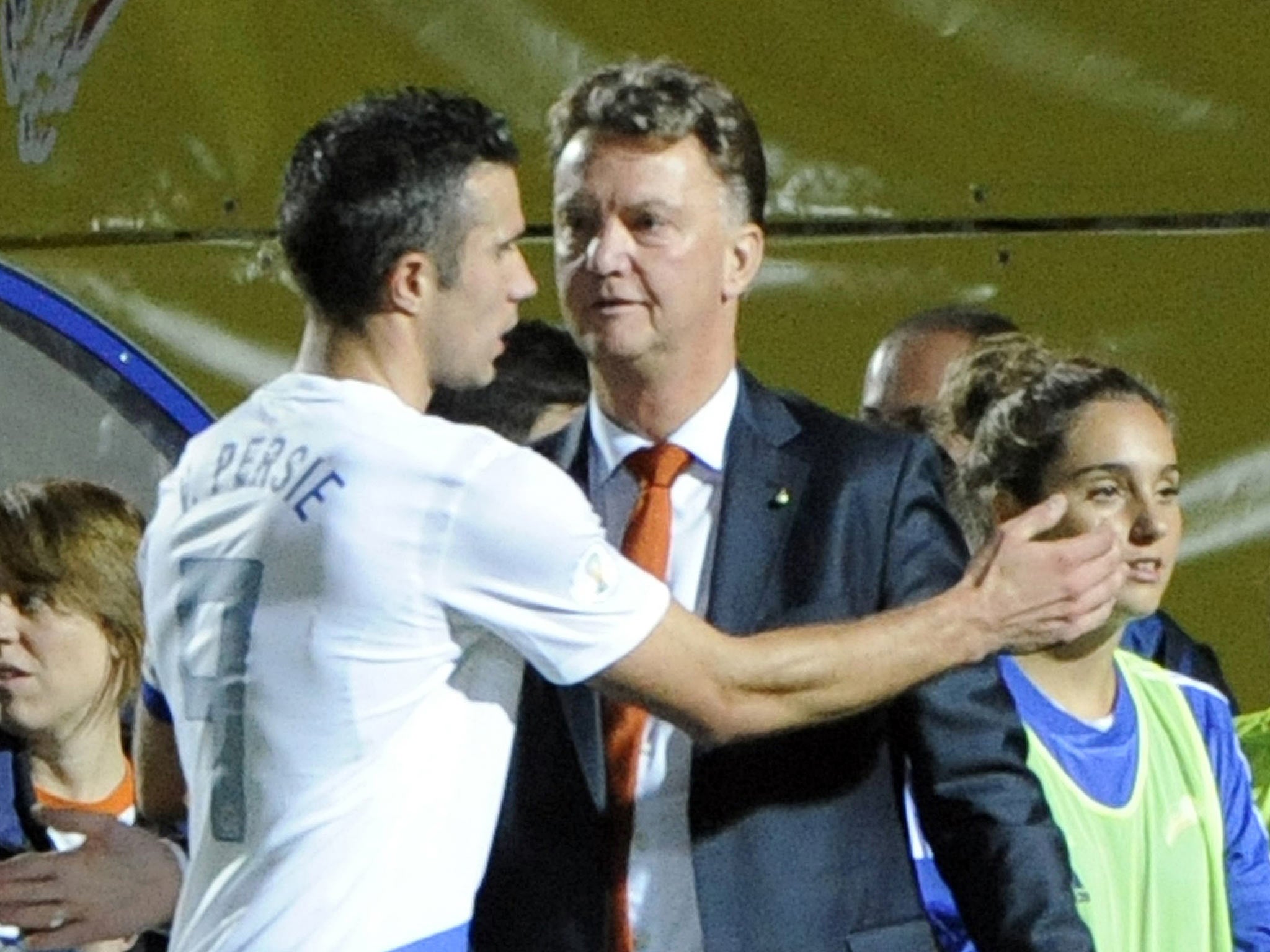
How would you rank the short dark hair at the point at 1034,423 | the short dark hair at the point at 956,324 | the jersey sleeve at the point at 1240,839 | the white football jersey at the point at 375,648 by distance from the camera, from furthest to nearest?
the short dark hair at the point at 956,324 < the short dark hair at the point at 1034,423 < the jersey sleeve at the point at 1240,839 < the white football jersey at the point at 375,648

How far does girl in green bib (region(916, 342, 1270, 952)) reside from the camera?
110 inches

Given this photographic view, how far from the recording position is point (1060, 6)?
401 centimetres

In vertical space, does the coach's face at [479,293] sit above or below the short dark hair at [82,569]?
above

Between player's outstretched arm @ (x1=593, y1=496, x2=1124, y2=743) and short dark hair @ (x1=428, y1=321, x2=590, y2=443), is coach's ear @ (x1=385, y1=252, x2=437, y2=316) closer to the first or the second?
player's outstretched arm @ (x1=593, y1=496, x2=1124, y2=743)

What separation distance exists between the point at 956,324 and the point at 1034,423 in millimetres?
866

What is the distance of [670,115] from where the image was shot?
2607 mm

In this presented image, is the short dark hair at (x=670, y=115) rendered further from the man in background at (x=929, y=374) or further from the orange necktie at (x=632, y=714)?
the man in background at (x=929, y=374)

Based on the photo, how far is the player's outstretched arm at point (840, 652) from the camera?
2.39 metres

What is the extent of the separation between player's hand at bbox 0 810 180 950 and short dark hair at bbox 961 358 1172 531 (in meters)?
0.92

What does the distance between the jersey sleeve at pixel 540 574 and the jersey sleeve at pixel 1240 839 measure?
0.77m

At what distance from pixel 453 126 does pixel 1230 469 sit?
1771 mm

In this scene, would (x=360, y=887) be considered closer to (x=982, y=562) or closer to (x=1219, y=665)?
(x=982, y=562)

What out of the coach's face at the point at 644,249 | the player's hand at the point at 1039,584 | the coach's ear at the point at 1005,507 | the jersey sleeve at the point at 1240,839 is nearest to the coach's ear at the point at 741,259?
the coach's face at the point at 644,249

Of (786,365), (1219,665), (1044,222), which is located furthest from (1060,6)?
(1219,665)
